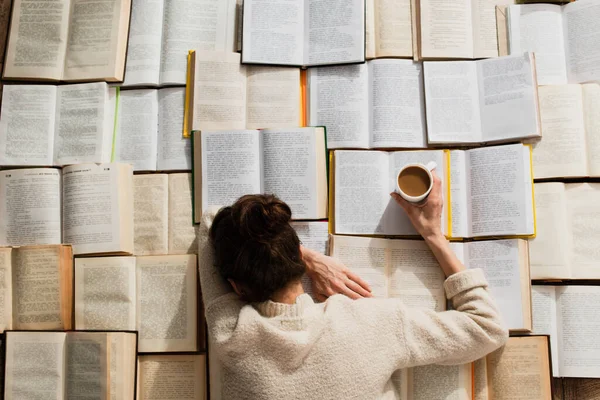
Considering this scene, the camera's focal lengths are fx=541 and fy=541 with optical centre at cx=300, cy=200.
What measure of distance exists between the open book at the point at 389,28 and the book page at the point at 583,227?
0.65 metres

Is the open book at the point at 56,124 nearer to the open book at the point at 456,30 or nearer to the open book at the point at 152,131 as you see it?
the open book at the point at 152,131

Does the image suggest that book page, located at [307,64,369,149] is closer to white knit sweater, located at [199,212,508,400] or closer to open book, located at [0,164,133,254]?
white knit sweater, located at [199,212,508,400]

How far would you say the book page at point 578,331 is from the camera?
1.54 m

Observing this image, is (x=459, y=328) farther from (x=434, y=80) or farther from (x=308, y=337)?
(x=434, y=80)

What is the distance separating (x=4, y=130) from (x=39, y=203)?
0.87 feet

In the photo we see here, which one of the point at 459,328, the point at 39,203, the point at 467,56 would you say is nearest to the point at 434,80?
the point at 467,56

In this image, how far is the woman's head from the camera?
1188 mm

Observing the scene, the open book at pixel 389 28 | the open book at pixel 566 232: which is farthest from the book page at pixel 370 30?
the open book at pixel 566 232

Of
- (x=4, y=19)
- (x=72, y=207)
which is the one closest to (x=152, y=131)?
(x=72, y=207)

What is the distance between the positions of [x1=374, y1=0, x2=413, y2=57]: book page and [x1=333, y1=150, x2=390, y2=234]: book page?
0.34 m

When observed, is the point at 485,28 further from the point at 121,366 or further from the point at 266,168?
the point at 121,366

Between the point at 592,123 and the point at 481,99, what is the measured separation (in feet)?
1.09

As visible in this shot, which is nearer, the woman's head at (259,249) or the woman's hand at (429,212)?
the woman's head at (259,249)

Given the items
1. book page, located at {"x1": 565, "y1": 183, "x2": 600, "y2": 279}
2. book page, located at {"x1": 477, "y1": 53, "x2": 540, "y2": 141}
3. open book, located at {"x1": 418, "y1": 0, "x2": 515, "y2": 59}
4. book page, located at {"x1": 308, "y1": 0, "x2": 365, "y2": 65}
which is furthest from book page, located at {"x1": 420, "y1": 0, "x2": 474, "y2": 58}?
book page, located at {"x1": 565, "y1": 183, "x2": 600, "y2": 279}
